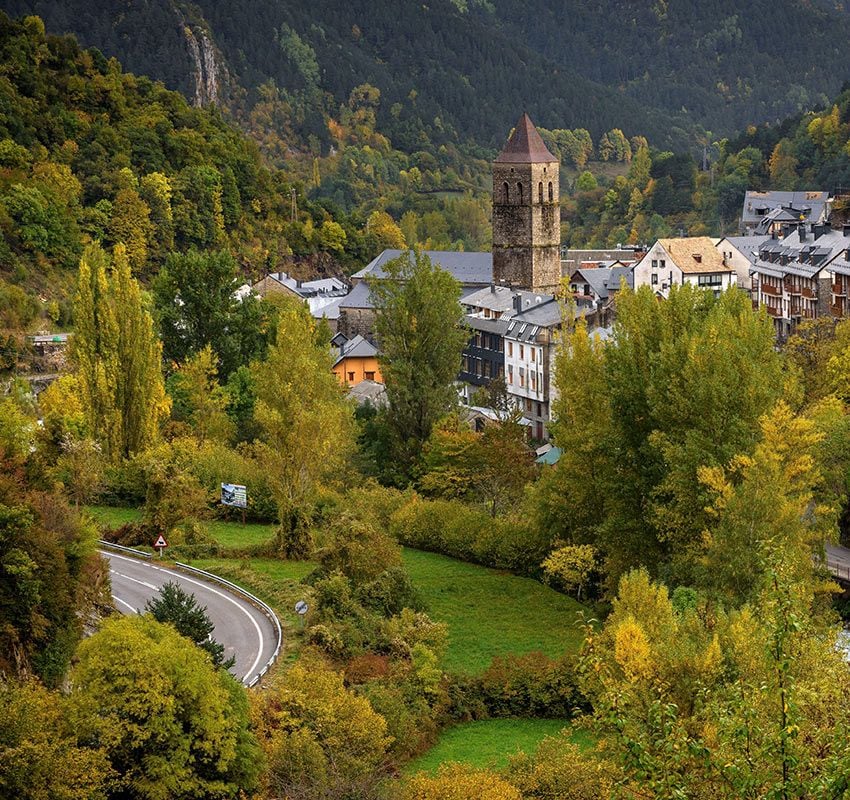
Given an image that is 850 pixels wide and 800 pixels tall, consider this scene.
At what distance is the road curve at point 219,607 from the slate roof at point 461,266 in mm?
58126

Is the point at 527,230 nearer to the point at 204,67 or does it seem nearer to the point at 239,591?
the point at 239,591

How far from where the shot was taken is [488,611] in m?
36.8

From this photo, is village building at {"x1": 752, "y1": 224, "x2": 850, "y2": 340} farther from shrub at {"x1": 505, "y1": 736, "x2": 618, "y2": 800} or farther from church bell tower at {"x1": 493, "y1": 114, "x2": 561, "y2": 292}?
shrub at {"x1": 505, "y1": 736, "x2": 618, "y2": 800}

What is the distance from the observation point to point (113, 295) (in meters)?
43.6

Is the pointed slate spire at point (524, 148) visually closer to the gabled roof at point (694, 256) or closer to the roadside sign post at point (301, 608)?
the gabled roof at point (694, 256)

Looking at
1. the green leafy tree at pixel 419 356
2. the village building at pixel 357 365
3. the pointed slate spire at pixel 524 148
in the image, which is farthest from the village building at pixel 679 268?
the green leafy tree at pixel 419 356

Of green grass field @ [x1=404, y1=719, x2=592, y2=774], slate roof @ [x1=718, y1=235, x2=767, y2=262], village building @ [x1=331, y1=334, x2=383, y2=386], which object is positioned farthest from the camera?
slate roof @ [x1=718, y1=235, x2=767, y2=262]

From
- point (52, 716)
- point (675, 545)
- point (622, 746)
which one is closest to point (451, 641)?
point (675, 545)

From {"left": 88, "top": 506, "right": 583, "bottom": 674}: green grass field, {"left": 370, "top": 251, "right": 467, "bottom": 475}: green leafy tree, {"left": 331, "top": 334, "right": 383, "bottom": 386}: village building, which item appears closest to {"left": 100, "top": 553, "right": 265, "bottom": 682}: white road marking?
{"left": 88, "top": 506, "right": 583, "bottom": 674}: green grass field

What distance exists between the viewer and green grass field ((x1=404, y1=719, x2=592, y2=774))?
93.2 feet

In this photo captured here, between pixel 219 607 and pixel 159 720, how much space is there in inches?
386

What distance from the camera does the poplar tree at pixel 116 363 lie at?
141 ft

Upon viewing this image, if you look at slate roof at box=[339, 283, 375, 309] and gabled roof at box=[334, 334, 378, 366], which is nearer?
gabled roof at box=[334, 334, 378, 366]

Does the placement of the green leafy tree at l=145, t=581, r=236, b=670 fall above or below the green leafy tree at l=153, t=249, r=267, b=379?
below
